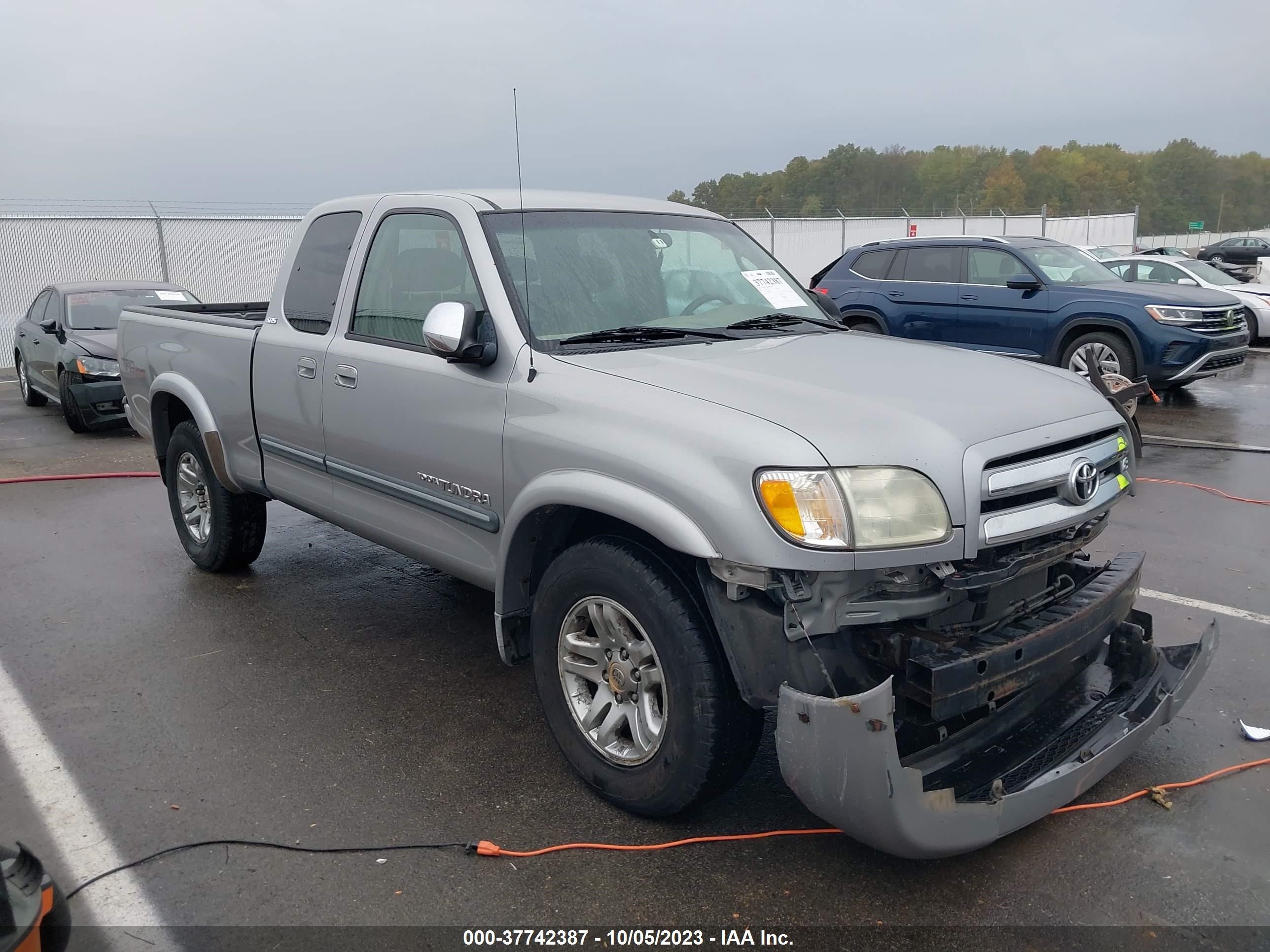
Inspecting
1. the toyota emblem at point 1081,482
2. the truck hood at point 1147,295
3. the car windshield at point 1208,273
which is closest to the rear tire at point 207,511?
the toyota emblem at point 1081,482

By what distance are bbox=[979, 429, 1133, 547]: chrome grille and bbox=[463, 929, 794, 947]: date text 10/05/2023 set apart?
1244mm

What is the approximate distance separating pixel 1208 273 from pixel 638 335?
1563 centimetres

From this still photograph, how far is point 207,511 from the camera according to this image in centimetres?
579

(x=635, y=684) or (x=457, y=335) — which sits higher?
(x=457, y=335)

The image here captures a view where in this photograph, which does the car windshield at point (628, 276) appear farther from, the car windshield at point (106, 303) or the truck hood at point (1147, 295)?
the car windshield at point (106, 303)

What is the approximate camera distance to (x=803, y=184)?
172 feet

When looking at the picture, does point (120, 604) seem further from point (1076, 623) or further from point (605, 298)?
point (1076, 623)

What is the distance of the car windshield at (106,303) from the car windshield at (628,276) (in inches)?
339

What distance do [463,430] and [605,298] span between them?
74 cm

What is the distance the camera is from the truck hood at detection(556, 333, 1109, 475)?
2.75 meters

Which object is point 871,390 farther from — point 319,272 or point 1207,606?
point 1207,606

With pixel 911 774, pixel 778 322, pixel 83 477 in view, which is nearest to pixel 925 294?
pixel 778 322

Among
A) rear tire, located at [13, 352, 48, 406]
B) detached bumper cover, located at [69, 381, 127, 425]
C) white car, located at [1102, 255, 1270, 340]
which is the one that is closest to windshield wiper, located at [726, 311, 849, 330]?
detached bumper cover, located at [69, 381, 127, 425]

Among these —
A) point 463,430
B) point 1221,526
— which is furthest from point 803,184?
point 463,430
